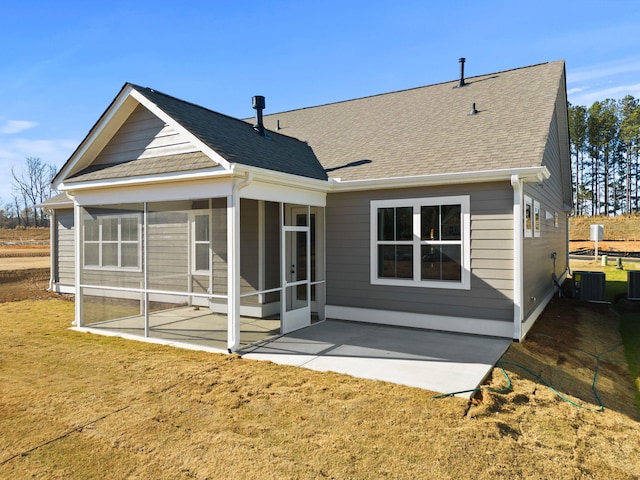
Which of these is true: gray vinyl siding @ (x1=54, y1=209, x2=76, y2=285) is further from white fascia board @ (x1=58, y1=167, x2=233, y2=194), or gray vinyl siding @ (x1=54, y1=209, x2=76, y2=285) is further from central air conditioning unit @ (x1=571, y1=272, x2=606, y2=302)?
central air conditioning unit @ (x1=571, y1=272, x2=606, y2=302)

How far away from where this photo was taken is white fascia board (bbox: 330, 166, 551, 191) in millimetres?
6621

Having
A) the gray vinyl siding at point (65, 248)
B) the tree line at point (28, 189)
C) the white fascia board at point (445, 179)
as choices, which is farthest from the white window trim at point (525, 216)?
the tree line at point (28, 189)

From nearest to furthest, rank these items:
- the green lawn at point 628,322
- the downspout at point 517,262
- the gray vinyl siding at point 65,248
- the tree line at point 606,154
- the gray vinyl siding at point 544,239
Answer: the green lawn at point 628,322 < the downspout at point 517,262 < the gray vinyl siding at point 544,239 < the gray vinyl siding at point 65,248 < the tree line at point 606,154

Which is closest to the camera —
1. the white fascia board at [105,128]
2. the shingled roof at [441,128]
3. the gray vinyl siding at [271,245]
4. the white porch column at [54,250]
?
the white fascia board at [105,128]

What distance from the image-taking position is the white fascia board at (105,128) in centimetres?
738

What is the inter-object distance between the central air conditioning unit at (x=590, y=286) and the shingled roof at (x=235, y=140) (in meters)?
8.01

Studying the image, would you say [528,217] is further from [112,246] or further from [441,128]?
[112,246]

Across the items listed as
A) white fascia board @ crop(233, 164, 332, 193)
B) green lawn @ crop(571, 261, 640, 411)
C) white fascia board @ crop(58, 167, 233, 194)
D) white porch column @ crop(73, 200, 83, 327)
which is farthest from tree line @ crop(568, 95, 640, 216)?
white porch column @ crop(73, 200, 83, 327)

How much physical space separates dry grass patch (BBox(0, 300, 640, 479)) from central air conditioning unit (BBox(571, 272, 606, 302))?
5890 millimetres

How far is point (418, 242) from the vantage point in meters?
7.77

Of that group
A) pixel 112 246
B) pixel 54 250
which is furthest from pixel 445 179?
pixel 54 250

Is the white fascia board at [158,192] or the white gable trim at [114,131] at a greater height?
the white gable trim at [114,131]

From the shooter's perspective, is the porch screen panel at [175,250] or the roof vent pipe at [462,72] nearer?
the porch screen panel at [175,250]

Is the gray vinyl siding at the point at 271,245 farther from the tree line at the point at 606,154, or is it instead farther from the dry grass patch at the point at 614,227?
the tree line at the point at 606,154
